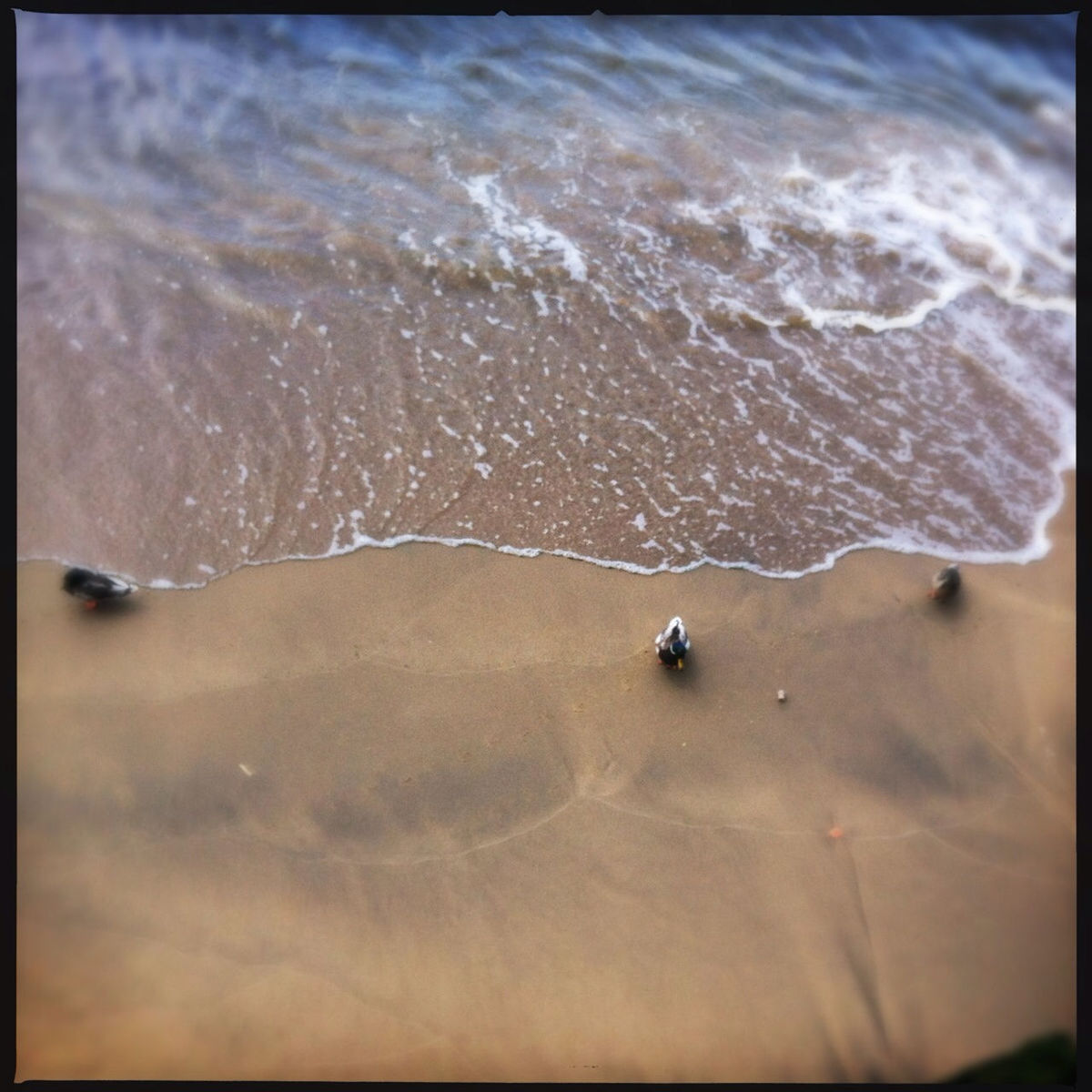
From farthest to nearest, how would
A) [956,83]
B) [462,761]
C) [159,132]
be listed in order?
[956,83] → [159,132] → [462,761]

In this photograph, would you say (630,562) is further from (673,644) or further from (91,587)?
(91,587)

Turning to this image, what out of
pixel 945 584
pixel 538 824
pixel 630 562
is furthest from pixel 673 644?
pixel 945 584

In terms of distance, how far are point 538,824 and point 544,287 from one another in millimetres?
3312

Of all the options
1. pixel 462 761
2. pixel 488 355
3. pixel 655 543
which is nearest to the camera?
pixel 462 761

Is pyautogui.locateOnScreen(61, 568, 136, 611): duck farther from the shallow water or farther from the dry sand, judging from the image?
the shallow water

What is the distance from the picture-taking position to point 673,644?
12.4 ft

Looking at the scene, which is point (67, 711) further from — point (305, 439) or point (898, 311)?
point (898, 311)

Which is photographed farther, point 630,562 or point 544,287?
point 544,287

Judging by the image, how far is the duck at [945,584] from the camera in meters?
4.08

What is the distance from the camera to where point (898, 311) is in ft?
17.1

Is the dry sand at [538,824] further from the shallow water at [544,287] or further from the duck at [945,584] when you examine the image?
the shallow water at [544,287]

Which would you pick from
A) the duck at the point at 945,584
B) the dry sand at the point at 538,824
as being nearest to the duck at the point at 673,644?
the dry sand at the point at 538,824

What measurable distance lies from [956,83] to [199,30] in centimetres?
549

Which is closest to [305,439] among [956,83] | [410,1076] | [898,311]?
[410,1076]
